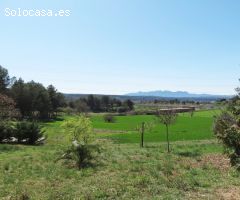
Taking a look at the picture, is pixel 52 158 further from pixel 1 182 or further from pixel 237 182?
pixel 237 182

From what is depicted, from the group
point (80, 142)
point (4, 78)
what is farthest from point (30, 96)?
point (80, 142)

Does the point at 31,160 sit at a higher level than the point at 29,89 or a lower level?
lower

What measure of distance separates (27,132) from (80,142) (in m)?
19.3

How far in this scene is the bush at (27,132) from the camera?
37938mm

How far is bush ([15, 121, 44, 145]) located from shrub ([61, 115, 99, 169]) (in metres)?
17.4

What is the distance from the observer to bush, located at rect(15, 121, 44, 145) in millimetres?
37938

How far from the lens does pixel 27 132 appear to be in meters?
38.1

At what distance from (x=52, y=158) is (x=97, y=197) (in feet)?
35.6

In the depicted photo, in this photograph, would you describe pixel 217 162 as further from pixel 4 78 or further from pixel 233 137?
pixel 4 78

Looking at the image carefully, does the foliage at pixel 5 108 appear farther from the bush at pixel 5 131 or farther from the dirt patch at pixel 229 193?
the dirt patch at pixel 229 193

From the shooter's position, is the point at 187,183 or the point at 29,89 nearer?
the point at 187,183

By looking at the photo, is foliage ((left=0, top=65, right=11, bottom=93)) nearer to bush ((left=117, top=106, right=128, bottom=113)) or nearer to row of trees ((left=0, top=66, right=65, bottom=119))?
row of trees ((left=0, top=66, right=65, bottom=119))

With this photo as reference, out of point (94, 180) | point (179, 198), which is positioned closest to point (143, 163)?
point (94, 180)

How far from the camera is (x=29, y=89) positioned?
89375mm
